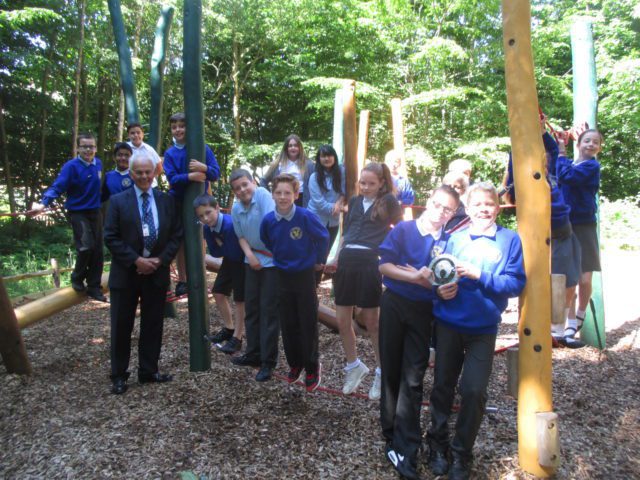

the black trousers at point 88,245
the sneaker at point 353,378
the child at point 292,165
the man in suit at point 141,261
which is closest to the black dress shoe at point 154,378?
the man in suit at point 141,261

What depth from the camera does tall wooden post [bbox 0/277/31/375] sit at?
12.0ft

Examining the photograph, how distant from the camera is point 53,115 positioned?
553 inches

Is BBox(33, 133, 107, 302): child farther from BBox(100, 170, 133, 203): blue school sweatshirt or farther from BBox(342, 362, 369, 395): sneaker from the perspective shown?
BBox(342, 362, 369, 395): sneaker

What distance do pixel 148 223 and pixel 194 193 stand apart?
0.41 metres

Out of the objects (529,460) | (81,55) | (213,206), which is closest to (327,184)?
(213,206)

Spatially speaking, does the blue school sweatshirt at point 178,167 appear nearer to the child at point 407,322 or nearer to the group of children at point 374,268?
the group of children at point 374,268

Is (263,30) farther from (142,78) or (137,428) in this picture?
(137,428)

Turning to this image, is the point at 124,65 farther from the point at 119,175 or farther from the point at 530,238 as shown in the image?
the point at 530,238

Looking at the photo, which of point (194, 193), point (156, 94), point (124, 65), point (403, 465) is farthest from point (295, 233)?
point (124, 65)

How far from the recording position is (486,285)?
88.9 inches

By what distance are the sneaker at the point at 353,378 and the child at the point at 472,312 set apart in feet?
3.39

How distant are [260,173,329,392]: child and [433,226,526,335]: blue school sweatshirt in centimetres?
117

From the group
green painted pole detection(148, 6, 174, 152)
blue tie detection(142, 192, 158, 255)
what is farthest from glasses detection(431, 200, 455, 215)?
green painted pole detection(148, 6, 174, 152)

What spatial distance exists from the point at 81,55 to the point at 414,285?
46.5ft
